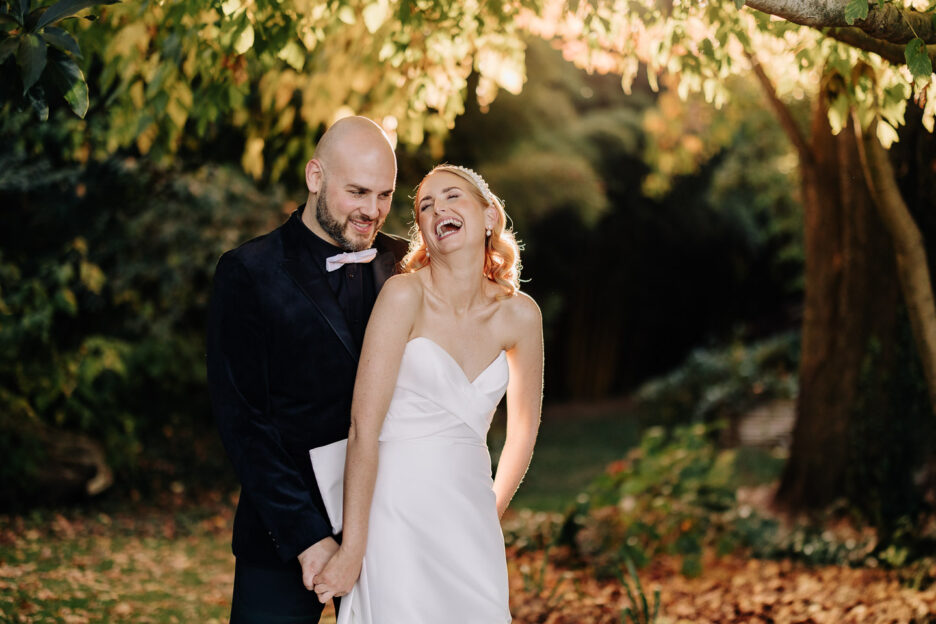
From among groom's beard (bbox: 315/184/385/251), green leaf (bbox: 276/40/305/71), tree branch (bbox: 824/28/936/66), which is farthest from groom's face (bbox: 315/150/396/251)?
tree branch (bbox: 824/28/936/66)

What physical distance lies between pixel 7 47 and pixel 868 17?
2.55 m

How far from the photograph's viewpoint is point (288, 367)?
102 inches

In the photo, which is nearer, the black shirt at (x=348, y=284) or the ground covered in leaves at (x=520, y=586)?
the black shirt at (x=348, y=284)

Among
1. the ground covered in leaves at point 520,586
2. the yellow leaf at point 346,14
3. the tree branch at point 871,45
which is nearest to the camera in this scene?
the tree branch at point 871,45

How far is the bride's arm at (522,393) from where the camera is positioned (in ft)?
8.95

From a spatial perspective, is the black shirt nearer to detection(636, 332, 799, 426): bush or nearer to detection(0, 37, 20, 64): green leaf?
detection(0, 37, 20, 64): green leaf

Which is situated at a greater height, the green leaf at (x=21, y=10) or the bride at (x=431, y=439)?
the green leaf at (x=21, y=10)

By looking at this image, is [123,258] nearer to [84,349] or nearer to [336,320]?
[84,349]

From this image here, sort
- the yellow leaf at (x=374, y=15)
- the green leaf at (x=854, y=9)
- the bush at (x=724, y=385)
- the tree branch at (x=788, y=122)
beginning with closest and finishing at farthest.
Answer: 1. the green leaf at (x=854, y=9)
2. the yellow leaf at (x=374, y=15)
3. the tree branch at (x=788, y=122)
4. the bush at (x=724, y=385)

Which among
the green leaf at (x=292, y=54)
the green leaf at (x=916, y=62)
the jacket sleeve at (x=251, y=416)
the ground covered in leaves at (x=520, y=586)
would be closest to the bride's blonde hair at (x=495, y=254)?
the jacket sleeve at (x=251, y=416)

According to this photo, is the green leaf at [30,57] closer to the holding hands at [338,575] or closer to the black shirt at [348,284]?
the black shirt at [348,284]

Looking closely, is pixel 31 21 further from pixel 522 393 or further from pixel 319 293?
pixel 522 393

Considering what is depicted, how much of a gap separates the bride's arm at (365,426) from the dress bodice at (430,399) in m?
0.06

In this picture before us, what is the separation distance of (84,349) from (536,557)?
13.6ft
